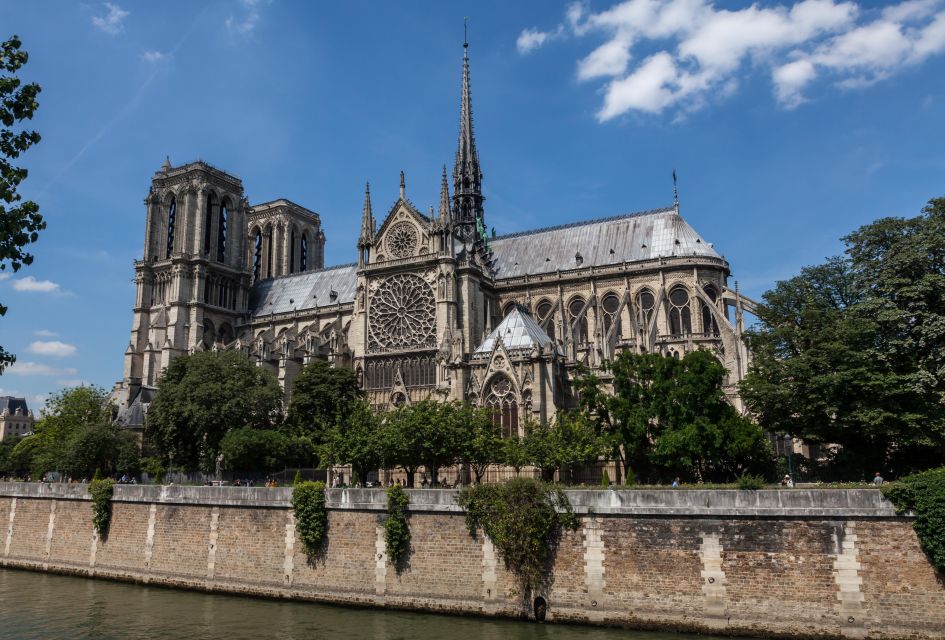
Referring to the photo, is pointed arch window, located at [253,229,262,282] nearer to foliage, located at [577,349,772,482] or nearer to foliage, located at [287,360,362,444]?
foliage, located at [287,360,362,444]

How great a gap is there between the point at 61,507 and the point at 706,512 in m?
31.1

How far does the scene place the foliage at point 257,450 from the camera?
43469mm

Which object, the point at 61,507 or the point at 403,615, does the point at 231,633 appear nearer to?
the point at 403,615

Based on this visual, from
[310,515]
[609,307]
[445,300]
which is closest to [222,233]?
[445,300]

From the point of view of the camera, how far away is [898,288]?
103 ft

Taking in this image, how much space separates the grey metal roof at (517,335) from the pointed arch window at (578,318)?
7388 mm

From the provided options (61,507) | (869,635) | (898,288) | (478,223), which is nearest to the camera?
(869,635)

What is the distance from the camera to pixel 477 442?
3525cm

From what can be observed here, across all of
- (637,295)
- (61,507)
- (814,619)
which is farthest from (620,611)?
(637,295)

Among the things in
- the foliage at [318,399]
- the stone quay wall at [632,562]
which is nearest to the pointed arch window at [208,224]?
the foliage at [318,399]

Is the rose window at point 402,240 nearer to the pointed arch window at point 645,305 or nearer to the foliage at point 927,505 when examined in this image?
the pointed arch window at point 645,305

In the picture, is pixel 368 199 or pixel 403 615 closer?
pixel 403 615

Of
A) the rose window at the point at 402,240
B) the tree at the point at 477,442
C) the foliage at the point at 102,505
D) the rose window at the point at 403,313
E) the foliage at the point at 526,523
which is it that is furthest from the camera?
the rose window at the point at 402,240

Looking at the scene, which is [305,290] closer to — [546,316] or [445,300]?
[445,300]
